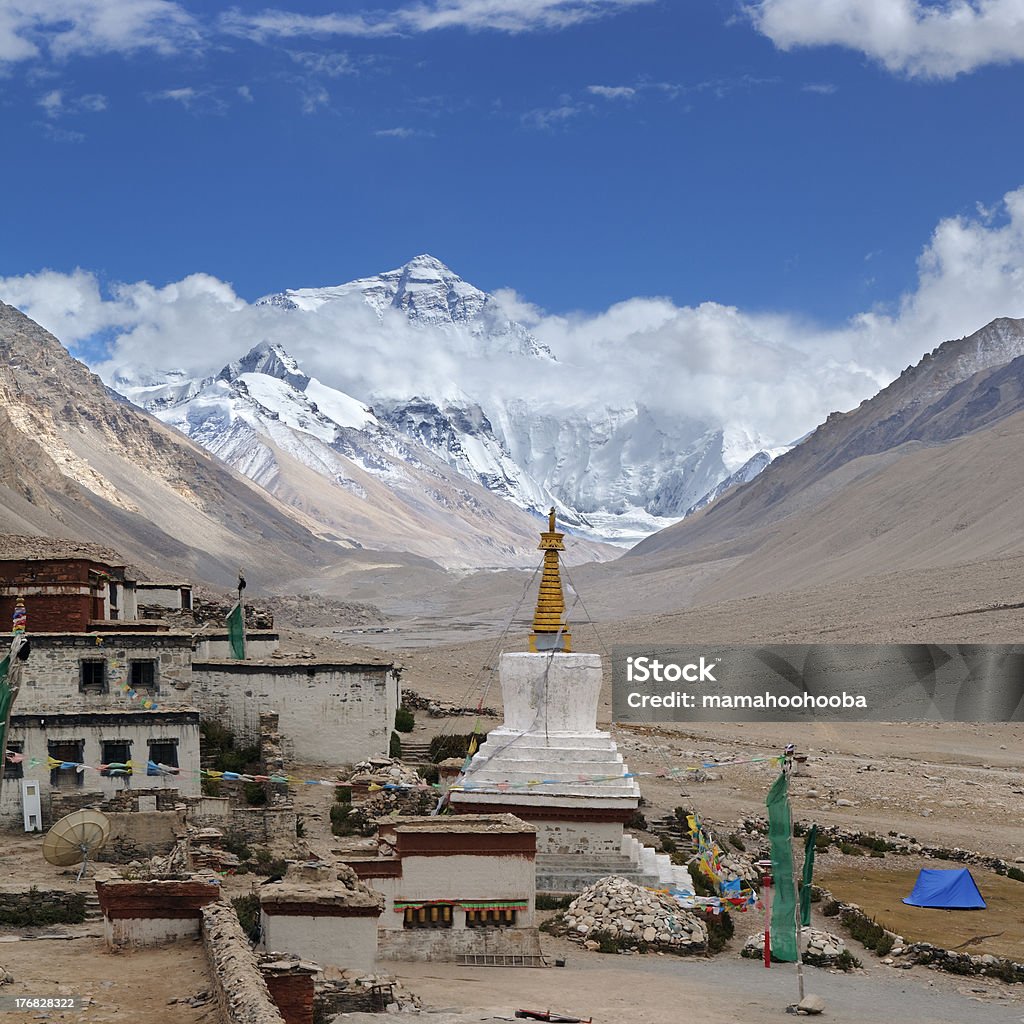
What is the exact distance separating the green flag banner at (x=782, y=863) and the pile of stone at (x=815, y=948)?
100 centimetres

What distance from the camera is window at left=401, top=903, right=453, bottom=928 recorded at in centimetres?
1661

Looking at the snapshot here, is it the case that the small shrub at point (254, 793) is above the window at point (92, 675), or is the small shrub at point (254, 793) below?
below

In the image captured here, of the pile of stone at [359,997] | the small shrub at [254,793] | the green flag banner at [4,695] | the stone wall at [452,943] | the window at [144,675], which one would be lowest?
the stone wall at [452,943]

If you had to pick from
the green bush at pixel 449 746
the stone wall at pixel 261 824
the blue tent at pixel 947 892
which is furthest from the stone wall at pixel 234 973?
the green bush at pixel 449 746

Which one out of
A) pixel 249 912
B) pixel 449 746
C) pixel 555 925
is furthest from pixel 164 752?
pixel 249 912

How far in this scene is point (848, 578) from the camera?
9075cm

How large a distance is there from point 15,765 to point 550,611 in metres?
8.43

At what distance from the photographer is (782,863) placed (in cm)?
1554

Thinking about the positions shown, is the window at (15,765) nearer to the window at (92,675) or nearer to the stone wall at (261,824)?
the window at (92,675)

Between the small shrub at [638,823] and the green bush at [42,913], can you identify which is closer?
the green bush at [42,913]

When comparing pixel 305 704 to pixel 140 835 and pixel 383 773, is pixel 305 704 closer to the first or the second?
pixel 383 773

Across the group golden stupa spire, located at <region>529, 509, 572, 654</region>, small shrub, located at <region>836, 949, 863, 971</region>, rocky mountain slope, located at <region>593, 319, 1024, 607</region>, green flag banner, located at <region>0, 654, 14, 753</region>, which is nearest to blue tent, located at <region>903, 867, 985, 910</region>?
small shrub, located at <region>836, 949, 863, 971</region>

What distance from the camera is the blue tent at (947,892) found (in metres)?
20.8

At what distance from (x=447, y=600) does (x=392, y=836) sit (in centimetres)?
12927
